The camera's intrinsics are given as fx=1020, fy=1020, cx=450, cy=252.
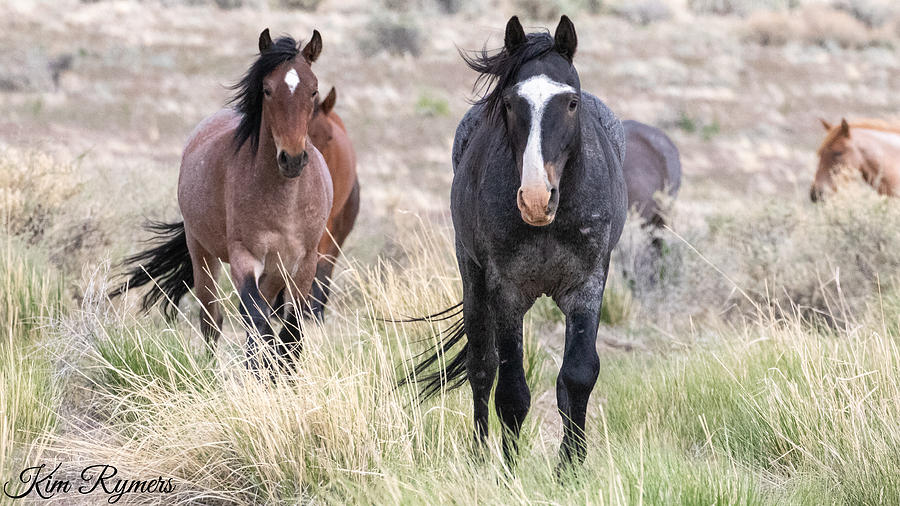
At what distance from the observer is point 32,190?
8469mm

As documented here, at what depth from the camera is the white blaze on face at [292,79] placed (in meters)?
5.25

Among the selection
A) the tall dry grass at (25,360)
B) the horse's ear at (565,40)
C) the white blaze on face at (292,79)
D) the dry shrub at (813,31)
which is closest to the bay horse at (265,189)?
the white blaze on face at (292,79)

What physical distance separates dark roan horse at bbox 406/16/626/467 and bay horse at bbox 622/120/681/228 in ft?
16.9

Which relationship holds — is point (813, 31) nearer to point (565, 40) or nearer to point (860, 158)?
point (860, 158)

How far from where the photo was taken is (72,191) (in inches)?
345

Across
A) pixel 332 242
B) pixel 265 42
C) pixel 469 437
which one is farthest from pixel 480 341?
pixel 332 242

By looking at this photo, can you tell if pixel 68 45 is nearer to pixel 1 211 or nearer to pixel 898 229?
pixel 1 211

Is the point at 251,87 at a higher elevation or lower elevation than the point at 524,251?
higher

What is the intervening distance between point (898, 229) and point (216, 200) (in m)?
5.25

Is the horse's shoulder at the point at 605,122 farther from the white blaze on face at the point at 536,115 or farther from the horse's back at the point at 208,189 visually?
the horse's back at the point at 208,189

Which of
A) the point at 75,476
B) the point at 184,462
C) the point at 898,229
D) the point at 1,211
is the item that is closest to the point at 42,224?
the point at 1,211

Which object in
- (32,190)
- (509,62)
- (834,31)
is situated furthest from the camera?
(834,31)

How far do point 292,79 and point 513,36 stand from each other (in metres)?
1.61

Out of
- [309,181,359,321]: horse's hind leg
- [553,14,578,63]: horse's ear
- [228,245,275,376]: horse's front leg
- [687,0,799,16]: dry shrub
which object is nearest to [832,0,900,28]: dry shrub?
[687,0,799,16]: dry shrub
